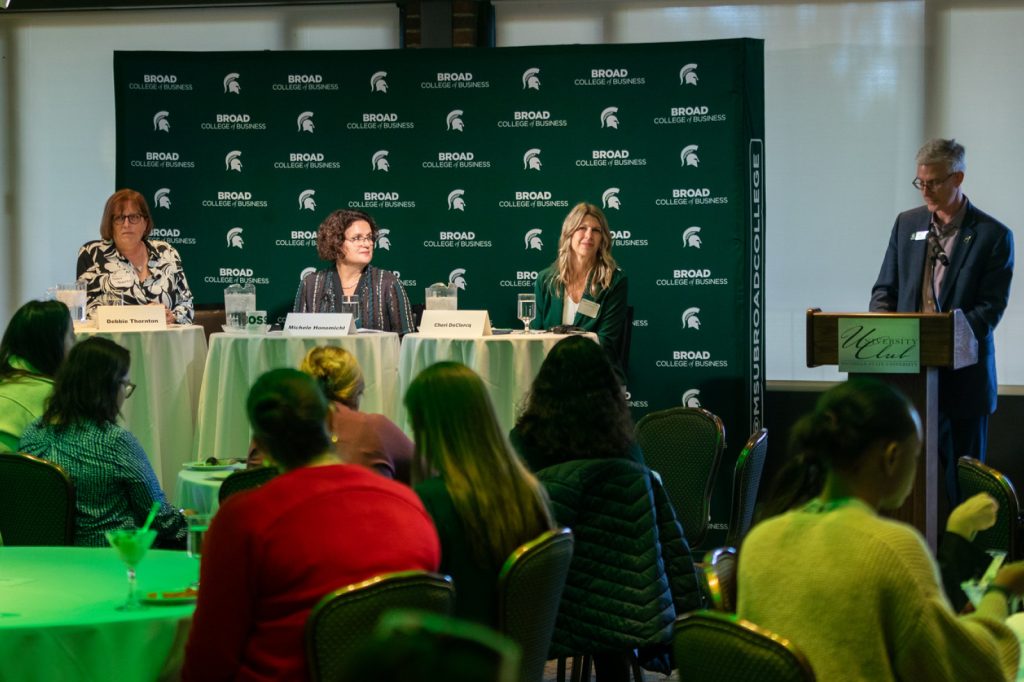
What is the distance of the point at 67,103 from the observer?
8.60 metres

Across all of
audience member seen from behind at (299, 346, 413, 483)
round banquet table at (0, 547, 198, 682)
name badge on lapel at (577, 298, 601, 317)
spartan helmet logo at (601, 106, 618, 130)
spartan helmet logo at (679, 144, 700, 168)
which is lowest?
round banquet table at (0, 547, 198, 682)

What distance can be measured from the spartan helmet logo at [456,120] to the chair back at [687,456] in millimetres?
3151

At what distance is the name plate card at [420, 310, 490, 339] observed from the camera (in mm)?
5855

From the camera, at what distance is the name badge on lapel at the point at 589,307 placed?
255 inches

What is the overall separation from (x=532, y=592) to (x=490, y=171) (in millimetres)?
5166

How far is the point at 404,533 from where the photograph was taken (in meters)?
2.40

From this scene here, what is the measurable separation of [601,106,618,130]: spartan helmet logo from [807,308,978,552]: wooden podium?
2530 millimetres

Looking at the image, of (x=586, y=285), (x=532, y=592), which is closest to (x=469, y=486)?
(x=532, y=592)

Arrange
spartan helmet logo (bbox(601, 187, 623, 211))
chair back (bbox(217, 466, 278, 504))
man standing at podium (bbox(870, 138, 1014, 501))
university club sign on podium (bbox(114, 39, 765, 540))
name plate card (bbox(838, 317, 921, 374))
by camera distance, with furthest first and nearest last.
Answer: spartan helmet logo (bbox(601, 187, 623, 211)) → university club sign on podium (bbox(114, 39, 765, 540)) → man standing at podium (bbox(870, 138, 1014, 501)) → name plate card (bbox(838, 317, 921, 374)) → chair back (bbox(217, 466, 278, 504))

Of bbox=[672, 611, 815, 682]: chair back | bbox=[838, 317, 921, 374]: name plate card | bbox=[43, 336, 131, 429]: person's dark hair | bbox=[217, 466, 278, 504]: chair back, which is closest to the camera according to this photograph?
bbox=[672, 611, 815, 682]: chair back

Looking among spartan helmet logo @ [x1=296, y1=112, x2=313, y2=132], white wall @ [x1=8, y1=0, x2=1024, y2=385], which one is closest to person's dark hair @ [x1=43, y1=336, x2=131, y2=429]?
spartan helmet logo @ [x1=296, y1=112, x2=313, y2=132]

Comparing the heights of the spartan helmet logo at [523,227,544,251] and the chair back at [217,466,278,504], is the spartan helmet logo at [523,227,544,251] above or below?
above

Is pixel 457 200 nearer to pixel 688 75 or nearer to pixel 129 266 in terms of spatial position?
pixel 688 75

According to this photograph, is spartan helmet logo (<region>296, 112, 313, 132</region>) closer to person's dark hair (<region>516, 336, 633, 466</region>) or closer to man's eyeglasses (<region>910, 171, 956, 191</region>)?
man's eyeglasses (<region>910, 171, 956, 191</region>)
